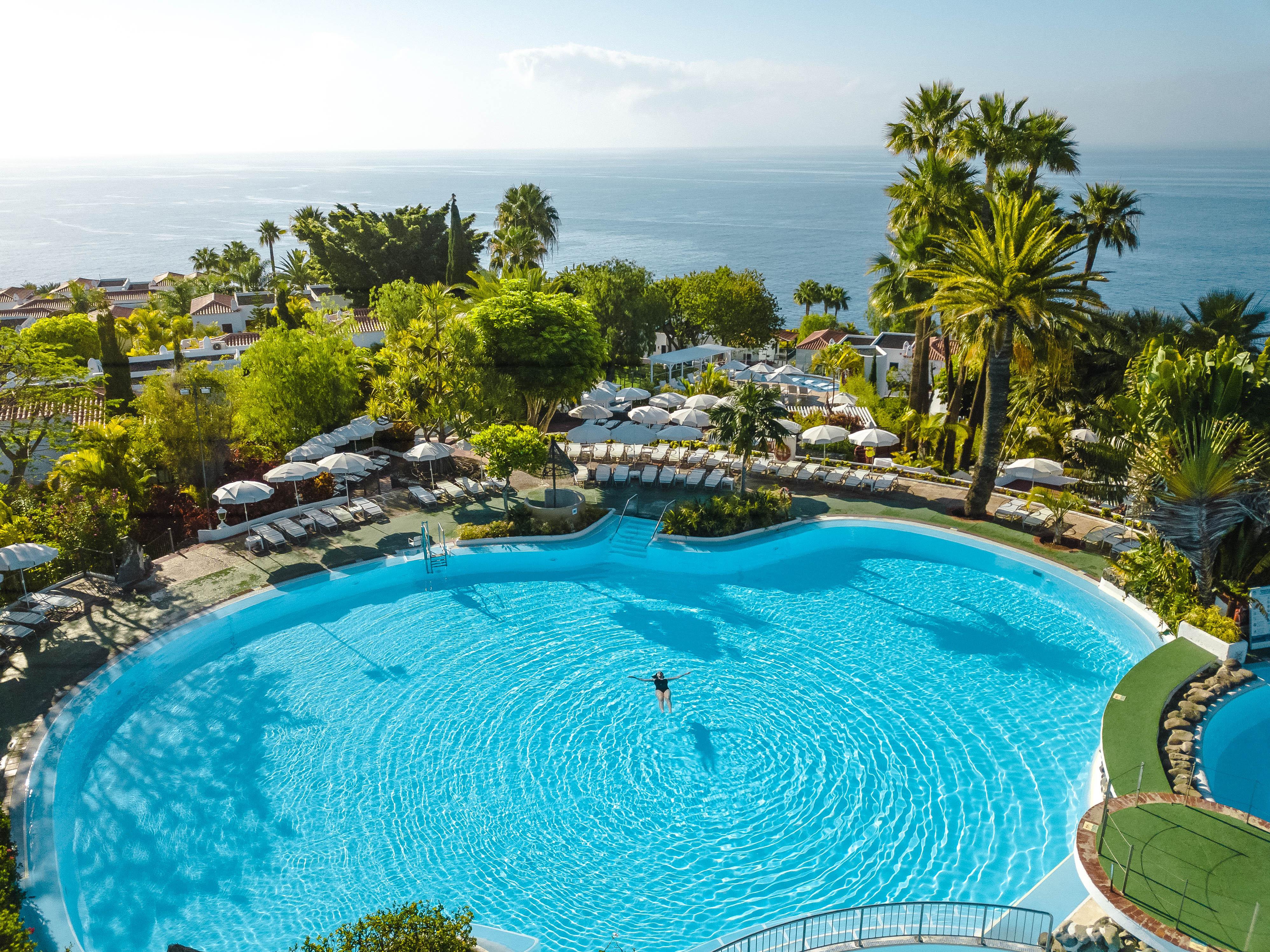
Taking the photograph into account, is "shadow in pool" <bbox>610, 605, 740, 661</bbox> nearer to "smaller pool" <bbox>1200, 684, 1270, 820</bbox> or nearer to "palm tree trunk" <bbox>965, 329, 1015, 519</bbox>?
"smaller pool" <bbox>1200, 684, 1270, 820</bbox>

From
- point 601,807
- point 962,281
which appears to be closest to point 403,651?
point 601,807

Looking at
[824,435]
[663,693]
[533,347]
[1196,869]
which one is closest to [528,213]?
[533,347]

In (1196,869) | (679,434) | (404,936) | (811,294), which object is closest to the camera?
(404,936)

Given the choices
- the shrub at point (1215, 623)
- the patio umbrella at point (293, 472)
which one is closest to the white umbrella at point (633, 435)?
the patio umbrella at point (293, 472)

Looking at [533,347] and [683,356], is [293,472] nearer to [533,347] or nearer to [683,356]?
[533,347]

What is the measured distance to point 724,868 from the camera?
1292 centimetres

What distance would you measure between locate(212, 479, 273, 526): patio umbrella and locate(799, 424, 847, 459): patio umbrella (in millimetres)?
17207

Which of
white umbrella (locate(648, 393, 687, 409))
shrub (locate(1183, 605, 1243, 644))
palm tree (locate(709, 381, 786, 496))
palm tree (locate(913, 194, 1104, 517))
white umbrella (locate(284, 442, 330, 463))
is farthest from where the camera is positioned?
white umbrella (locate(648, 393, 687, 409))

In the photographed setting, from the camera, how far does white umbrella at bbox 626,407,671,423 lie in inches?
1177

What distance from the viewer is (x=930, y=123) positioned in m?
31.5

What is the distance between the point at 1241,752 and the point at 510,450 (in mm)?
18353

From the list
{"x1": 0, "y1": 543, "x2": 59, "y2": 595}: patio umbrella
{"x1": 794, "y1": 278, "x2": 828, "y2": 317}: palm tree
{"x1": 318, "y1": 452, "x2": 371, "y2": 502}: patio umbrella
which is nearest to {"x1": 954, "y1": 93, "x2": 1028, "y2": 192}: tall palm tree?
{"x1": 318, "y1": 452, "x2": 371, "y2": 502}: patio umbrella

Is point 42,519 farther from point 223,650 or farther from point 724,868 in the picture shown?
point 724,868

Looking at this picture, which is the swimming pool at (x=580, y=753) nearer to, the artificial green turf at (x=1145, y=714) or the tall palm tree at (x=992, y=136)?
the artificial green turf at (x=1145, y=714)
